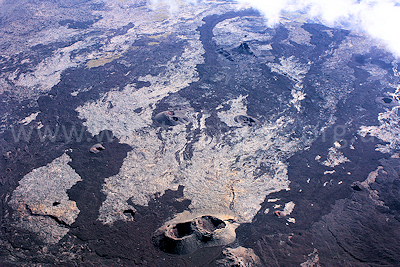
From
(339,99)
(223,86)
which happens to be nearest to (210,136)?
(223,86)

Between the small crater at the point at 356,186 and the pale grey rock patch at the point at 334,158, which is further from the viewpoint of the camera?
the pale grey rock patch at the point at 334,158

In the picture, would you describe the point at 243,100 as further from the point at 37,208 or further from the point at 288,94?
the point at 37,208

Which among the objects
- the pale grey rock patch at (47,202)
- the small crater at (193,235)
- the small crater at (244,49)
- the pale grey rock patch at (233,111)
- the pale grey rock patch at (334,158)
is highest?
the small crater at (244,49)

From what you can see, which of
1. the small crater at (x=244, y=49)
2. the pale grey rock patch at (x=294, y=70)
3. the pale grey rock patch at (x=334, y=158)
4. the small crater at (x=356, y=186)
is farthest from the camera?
the small crater at (x=244, y=49)

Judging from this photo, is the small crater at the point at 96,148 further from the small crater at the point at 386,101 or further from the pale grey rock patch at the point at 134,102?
the small crater at the point at 386,101

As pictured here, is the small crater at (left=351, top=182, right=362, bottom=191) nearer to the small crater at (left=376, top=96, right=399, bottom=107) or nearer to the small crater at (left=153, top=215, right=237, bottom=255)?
the small crater at (left=153, top=215, right=237, bottom=255)

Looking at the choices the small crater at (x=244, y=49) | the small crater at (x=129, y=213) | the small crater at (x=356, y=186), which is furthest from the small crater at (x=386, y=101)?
the small crater at (x=129, y=213)
